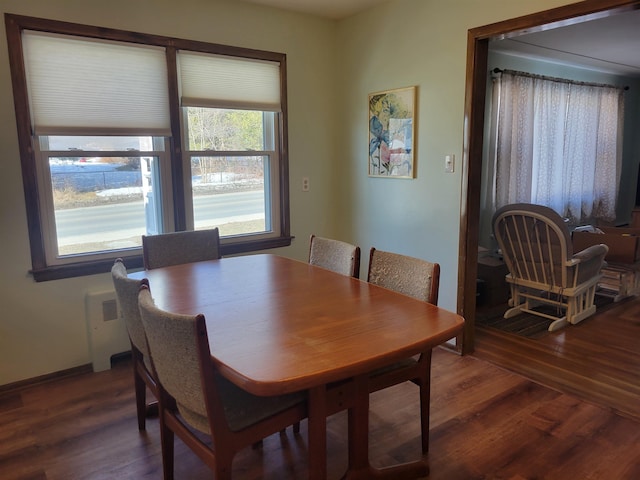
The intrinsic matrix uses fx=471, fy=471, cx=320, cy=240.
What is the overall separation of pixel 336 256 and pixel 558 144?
13.7 ft

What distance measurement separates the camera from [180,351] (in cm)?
143

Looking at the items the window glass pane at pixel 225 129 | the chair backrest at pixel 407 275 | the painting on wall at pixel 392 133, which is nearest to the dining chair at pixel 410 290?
the chair backrest at pixel 407 275

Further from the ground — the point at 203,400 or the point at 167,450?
the point at 203,400

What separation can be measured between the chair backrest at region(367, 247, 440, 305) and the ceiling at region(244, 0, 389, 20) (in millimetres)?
2196

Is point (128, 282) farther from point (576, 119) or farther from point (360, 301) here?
point (576, 119)

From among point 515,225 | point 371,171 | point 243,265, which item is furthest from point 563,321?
point 243,265

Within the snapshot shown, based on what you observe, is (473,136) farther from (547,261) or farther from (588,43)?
(588,43)

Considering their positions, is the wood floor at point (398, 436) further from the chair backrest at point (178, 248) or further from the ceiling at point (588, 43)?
the ceiling at point (588, 43)

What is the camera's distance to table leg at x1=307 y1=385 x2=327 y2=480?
5.05ft

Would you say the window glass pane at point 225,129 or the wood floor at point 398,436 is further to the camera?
the window glass pane at point 225,129

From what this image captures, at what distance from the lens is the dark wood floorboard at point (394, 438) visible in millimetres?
2084

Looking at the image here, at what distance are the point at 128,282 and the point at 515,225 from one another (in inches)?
124

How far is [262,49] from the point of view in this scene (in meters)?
3.61

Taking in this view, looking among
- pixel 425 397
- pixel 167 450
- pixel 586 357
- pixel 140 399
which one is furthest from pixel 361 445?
pixel 586 357
